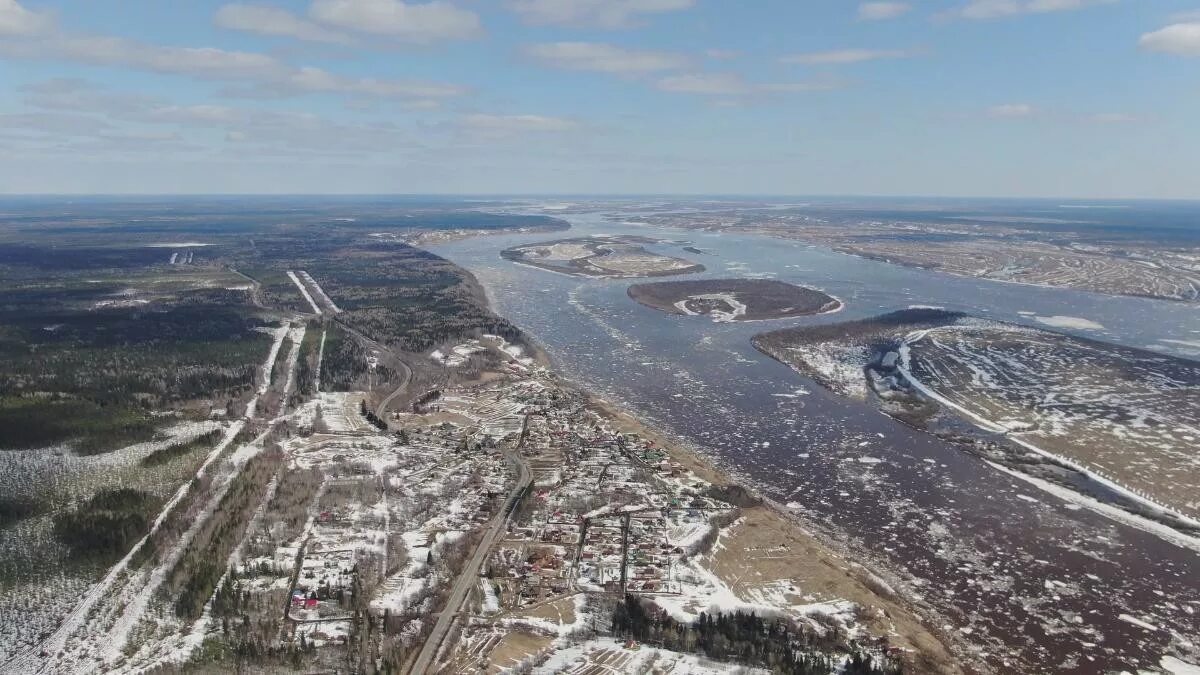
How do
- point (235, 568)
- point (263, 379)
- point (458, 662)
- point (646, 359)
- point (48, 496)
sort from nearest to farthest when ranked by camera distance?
point (458, 662)
point (235, 568)
point (48, 496)
point (263, 379)
point (646, 359)

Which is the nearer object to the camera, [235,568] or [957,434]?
[235,568]

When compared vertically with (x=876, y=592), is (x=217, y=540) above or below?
above

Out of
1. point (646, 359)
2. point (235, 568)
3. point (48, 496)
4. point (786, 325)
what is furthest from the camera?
point (786, 325)

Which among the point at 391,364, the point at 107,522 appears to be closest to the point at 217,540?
the point at 107,522

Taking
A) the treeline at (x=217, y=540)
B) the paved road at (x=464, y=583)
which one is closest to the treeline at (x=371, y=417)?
the treeline at (x=217, y=540)

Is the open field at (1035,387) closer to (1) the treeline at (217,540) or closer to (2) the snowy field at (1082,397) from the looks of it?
(2) the snowy field at (1082,397)

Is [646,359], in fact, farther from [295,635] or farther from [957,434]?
[295,635]

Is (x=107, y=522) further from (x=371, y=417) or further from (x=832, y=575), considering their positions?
(x=832, y=575)

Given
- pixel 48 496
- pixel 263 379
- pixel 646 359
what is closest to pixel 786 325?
pixel 646 359
